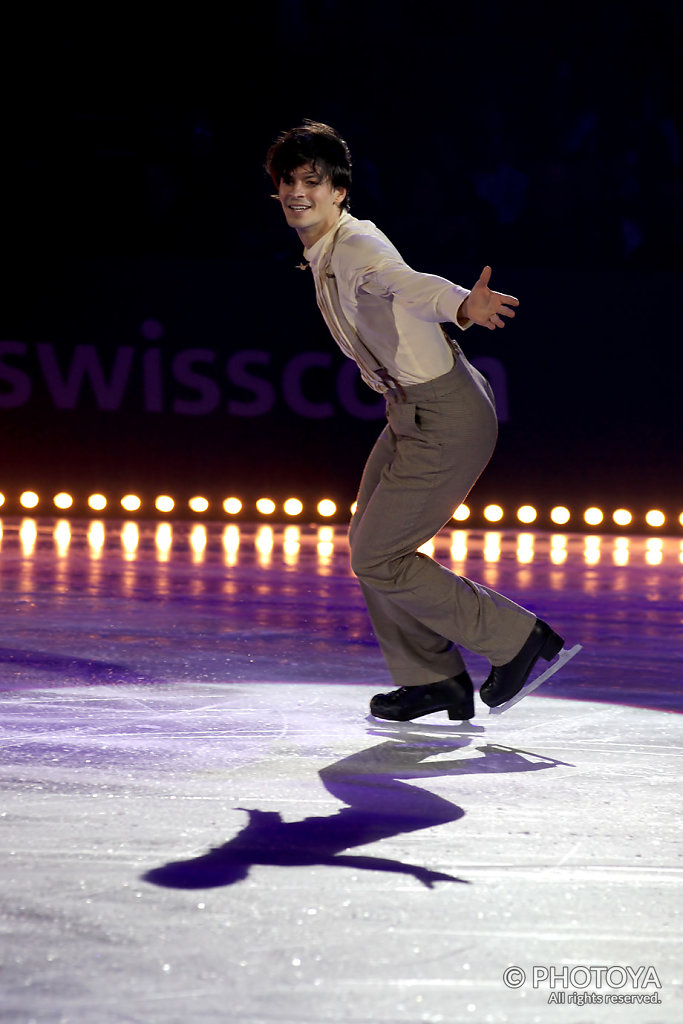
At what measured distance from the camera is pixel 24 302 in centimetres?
846

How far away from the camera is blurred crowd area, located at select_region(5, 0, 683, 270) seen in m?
8.72

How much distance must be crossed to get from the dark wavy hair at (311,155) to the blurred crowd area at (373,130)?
18.0 feet

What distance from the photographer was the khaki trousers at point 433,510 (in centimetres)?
320

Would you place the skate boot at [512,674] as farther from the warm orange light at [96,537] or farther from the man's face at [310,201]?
the warm orange light at [96,537]

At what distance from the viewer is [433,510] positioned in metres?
3.22

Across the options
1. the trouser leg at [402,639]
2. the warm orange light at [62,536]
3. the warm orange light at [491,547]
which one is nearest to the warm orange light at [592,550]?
the warm orange light at [491,547]

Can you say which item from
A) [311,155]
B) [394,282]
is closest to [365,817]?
[394,282]

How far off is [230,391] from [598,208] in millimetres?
2505

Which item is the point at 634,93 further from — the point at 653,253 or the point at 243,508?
the point at 243,508

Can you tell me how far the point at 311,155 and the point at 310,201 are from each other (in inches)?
4.1

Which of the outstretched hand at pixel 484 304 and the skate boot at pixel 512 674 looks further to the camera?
the skate boot at pixel 512 674

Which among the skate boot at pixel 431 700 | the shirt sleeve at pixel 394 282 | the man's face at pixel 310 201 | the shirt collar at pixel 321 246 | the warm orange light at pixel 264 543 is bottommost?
the skate boot at pixel 431 700

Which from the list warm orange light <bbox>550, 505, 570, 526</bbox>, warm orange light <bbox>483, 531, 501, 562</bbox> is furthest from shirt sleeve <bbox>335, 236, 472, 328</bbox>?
warm orange light <bbox>550, 505, 570, 526</bbox>

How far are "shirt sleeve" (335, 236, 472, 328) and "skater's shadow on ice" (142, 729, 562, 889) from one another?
2.93 ft
